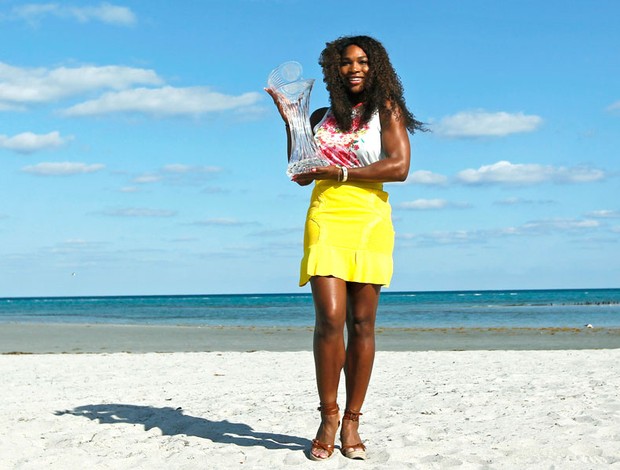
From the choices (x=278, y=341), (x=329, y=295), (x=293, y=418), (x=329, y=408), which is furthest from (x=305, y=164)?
(x=278, y=341)

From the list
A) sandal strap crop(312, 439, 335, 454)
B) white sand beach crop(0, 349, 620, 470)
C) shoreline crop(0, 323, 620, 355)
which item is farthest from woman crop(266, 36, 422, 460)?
shoreline crop(0, 323, 620, 355)

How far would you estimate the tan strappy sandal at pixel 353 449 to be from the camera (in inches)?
164

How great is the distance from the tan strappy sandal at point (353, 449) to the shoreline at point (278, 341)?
9438 mm

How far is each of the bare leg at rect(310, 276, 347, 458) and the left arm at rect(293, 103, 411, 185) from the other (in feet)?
1.70

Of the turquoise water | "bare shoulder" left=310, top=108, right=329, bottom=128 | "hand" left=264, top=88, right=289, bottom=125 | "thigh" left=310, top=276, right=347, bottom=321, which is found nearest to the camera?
"thigh" left=310, top=276, right=347, bottom=321

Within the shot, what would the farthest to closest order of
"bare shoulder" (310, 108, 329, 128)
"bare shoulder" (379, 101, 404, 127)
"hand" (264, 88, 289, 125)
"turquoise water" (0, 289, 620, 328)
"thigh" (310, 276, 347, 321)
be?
"turquoise water" (0, 289, 620, 328) → "bare shoulder" (310, 108, 329, 128) → "hand" (264, 88, 289, 125) → "bare shoulder" (379, 101, 404, 127) → "thigh" (310, 276, 347, 321)

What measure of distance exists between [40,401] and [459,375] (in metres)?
3.82

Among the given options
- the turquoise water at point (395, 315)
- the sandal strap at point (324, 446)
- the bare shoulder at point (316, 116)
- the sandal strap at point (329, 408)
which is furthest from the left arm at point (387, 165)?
the turquoise water at point (395, 315)

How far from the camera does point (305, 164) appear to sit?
13.4 ft

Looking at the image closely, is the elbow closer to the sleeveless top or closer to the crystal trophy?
the sleeveless top

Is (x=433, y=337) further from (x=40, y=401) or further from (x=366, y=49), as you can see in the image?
(x=366, y=49)

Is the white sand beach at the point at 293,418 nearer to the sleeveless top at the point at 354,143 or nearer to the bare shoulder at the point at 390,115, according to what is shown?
the sleeveless top at the point at 354,143

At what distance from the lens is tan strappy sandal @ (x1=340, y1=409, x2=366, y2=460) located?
4168mm

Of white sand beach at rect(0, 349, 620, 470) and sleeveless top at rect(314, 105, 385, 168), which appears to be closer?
sleeveless top at rect(314, 105, 385, 168)
